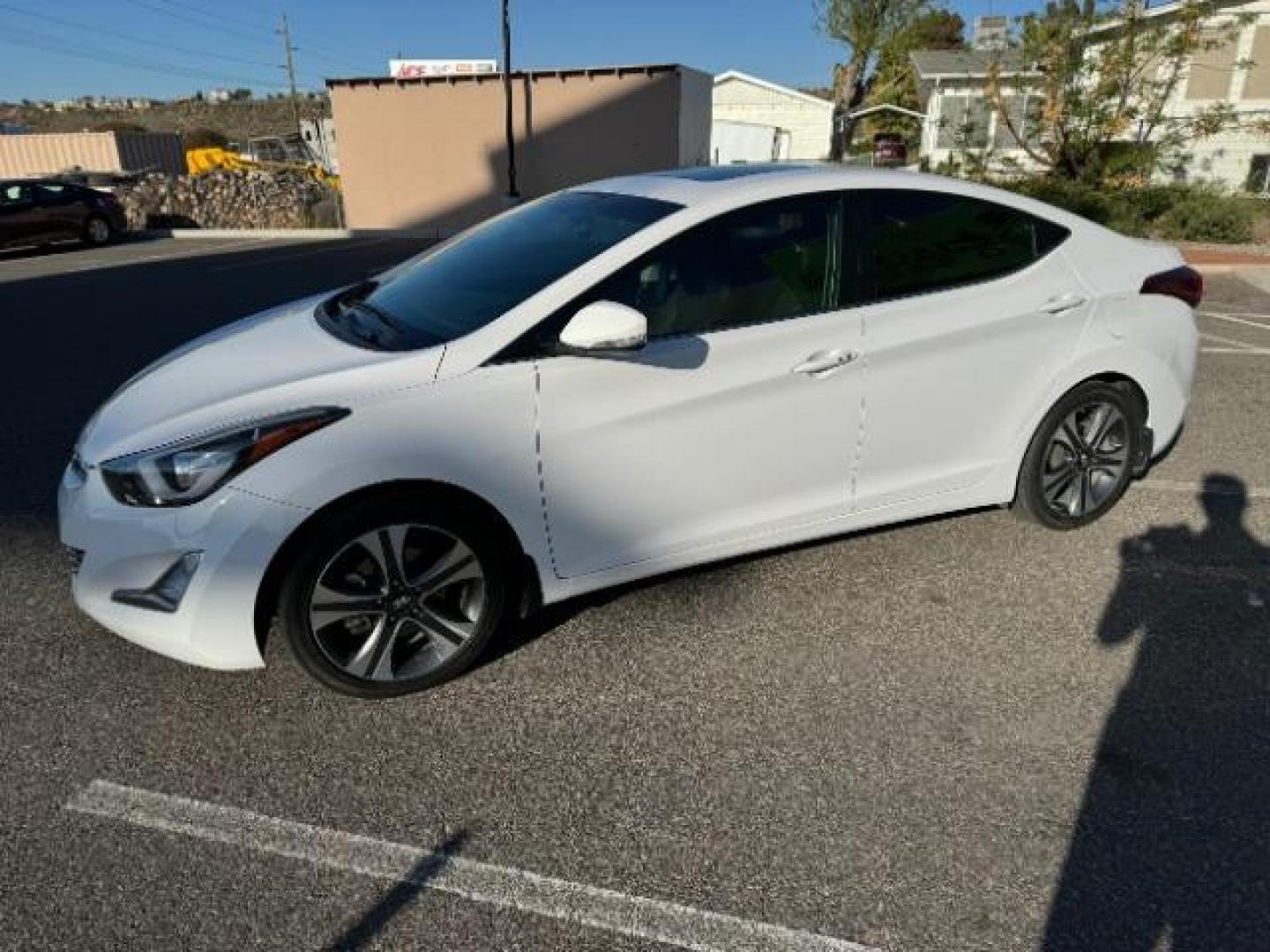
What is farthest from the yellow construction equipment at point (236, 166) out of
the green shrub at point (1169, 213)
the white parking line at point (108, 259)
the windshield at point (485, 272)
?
the windshield at point (485, 272)

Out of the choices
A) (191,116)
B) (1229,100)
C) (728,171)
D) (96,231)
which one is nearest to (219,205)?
(96,231)

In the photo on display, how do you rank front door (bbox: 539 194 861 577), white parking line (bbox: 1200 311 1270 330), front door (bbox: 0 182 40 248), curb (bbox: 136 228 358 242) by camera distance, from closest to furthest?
1. front door (bbox: 539 194 861 577)
2. white parking line (bbox: 1200 311 1270 330)
3. front door (bbox: 0 182 40 248)
4. curb (bbox: 136 228 358 242)

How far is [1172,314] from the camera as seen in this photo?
3750 mm

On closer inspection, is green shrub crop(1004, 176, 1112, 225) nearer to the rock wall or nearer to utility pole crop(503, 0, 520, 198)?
utility pole crop(503, 0, 520, 198)

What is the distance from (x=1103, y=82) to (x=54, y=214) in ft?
63.2

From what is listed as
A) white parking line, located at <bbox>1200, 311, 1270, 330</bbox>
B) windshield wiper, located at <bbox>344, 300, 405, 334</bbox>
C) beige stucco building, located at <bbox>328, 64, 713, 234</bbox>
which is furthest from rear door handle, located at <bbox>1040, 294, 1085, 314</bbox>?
beige stucco building, located at <bbox>328, 64, 713, 234</bbox>

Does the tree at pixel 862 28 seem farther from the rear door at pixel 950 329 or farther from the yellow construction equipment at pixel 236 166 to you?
the rear door at pixel 950 329

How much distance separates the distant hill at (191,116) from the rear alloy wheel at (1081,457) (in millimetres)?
78852

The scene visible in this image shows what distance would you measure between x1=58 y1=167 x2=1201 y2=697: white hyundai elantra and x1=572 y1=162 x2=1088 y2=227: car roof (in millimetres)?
19

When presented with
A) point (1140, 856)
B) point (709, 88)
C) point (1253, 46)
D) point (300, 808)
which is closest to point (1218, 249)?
point (1253, 46)

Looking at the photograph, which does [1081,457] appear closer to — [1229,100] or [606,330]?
[606,330]

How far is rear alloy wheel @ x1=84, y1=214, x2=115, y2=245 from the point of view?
55.7 ft

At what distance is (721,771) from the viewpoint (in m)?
2.42

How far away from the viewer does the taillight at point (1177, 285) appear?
3678 millimetres
